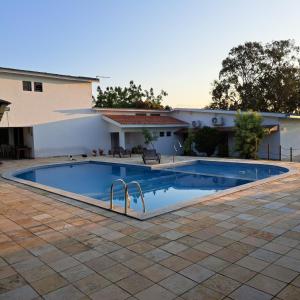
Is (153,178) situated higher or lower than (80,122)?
lower

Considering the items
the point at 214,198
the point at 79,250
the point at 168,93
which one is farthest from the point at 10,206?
the point at 168,93

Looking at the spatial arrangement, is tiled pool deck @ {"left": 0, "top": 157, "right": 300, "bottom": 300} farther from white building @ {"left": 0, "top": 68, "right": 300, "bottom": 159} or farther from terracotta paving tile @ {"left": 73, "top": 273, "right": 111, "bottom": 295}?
white building @ {"left": 0, "top": 68, "right": 300, "bottom": 159}

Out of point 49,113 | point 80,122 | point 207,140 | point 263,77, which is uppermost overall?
point 263,77

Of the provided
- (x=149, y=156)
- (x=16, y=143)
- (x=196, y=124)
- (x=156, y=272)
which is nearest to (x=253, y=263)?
(x=156, y=272)

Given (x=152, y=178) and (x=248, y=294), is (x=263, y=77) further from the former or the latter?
(x=248, y=294)

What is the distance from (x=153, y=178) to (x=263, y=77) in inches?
1064

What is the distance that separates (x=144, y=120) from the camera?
82.6ft

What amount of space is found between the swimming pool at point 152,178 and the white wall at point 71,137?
14.7 ft

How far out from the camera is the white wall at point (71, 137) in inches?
870

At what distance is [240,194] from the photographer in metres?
8.50

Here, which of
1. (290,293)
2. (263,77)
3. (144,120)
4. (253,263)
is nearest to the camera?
(290,293)

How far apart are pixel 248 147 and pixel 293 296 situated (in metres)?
16.2

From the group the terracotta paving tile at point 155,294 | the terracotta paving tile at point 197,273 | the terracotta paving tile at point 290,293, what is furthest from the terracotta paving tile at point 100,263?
the terracotta paving tile at point 290,293

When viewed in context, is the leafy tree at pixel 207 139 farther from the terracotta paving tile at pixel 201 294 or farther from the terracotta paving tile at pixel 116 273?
the terracotta paving tile at pixel 201 294
